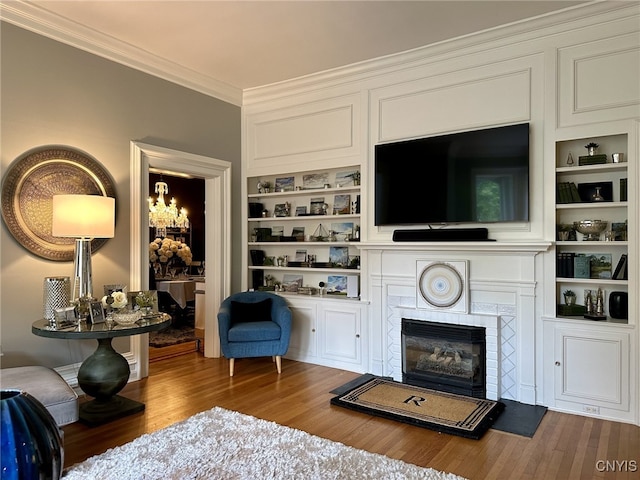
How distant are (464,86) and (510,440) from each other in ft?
9.82

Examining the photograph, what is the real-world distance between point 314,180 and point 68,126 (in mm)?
2563

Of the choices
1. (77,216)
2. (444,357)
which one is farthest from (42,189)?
(444,357)

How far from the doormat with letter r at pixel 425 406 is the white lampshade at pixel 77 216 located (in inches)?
94.6

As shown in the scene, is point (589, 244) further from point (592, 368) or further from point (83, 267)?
point (83, 267)

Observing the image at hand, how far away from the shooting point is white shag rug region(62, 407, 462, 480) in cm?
249

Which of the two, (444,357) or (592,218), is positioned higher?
(592,218)

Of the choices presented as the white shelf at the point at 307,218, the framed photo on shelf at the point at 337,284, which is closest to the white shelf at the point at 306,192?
the white shelf at the point at 307,218

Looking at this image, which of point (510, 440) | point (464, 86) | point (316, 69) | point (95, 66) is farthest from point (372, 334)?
point (95, 66)

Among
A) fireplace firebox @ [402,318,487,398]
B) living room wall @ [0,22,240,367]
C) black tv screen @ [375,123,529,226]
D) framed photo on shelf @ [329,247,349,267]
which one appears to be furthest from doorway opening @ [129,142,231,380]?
fireplace firebox @ [402,318,487,398]

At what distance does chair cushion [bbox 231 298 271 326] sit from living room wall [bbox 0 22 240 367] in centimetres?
114

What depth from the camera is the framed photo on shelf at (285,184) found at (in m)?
5.37

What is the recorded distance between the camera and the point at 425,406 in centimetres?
354

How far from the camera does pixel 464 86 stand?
4.05 metres

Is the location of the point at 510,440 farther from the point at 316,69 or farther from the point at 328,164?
the point at 316,69
